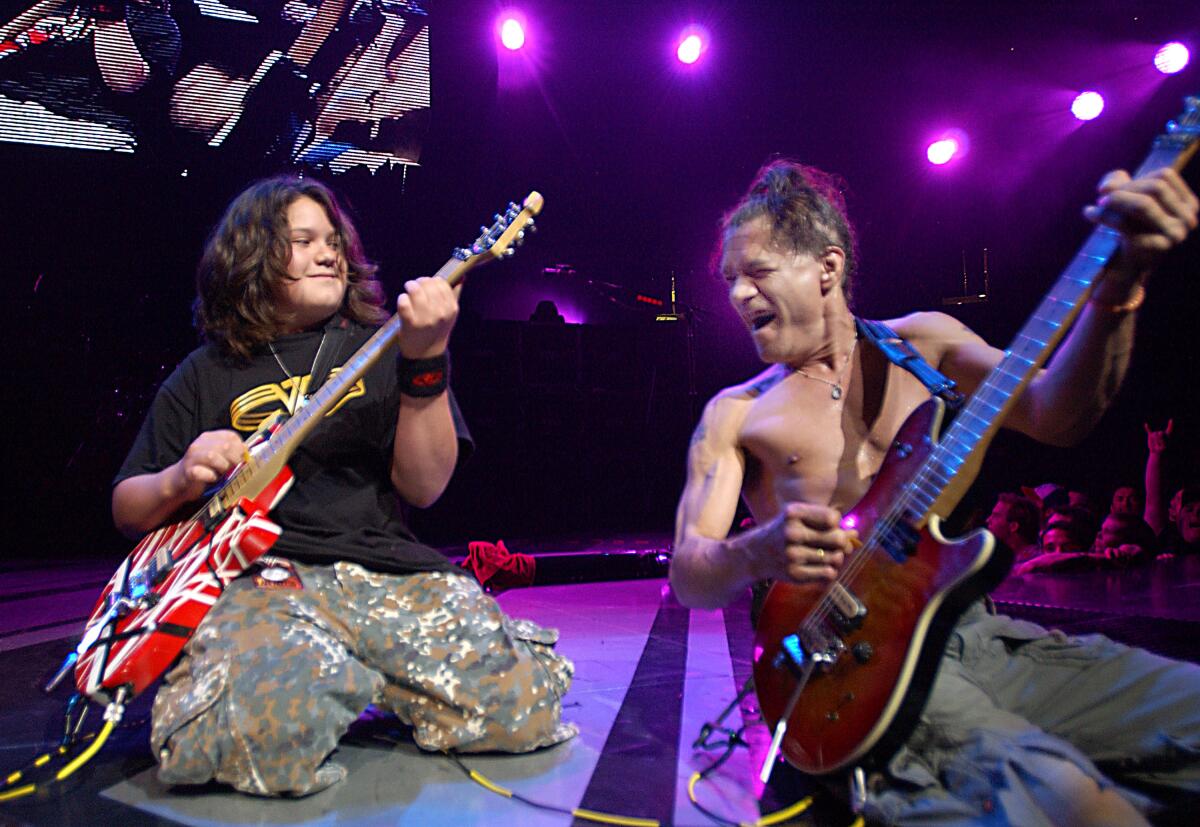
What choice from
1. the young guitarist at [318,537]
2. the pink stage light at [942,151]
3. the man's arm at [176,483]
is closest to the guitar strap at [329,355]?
the young guitarist at [318,537]

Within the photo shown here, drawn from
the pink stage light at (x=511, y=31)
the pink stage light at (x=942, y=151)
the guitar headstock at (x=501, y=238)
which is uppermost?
the pink stage light at (x=511, y=31)

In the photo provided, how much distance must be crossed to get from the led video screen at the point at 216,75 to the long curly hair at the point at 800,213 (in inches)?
254

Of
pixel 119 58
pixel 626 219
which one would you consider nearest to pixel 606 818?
pixel 119 58

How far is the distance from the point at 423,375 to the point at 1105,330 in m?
1.75

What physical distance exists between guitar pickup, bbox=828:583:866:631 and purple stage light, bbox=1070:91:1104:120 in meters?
7.47

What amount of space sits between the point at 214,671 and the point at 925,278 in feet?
26.5

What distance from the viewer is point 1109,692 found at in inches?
67.7

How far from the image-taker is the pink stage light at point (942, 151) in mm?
8234

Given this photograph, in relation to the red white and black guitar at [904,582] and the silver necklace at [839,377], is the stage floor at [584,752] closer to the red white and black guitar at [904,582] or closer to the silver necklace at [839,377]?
the red white and black guitar at [904,582]

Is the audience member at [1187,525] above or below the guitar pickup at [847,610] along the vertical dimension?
below

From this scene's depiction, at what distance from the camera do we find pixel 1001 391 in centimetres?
171

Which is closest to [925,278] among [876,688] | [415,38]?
[415,38]

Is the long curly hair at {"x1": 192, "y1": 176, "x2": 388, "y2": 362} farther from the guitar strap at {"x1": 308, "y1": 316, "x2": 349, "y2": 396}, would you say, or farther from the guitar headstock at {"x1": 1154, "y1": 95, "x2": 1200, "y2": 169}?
the guitar headstock at {"x1": 1154, "y1": 95, "x2": 1200, "y2": 169}

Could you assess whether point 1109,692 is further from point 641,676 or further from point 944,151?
point 944,151
